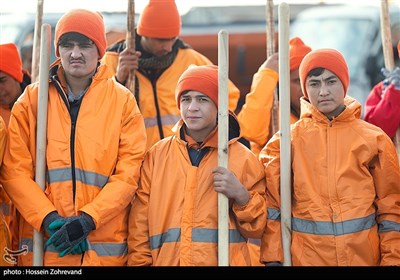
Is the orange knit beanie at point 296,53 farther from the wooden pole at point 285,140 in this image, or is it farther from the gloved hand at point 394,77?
the wooden pole at point 285,140

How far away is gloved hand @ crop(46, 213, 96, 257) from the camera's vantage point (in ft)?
16.1

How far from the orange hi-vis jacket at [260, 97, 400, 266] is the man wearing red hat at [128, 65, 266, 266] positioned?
0.65ft

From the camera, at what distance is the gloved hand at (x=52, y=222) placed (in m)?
4.95

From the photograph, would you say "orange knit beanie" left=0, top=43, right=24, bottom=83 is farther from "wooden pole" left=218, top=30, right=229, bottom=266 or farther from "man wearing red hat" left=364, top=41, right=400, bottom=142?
"man wearing red hat" left=364, top=41, right=400, bottom=142

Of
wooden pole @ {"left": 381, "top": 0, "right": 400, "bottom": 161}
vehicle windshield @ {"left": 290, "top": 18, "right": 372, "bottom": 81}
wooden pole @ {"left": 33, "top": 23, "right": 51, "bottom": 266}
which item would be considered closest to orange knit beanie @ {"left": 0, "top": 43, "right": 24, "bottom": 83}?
wooden pole @ {"left": 33, "top": 23, "right": 51, "bottom": 266}

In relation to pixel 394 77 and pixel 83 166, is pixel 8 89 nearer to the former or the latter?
pixel 83 166

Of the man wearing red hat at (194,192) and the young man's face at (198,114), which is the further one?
the young man's face at (198,114)

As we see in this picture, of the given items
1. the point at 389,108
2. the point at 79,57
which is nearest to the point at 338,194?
the point at 389,108

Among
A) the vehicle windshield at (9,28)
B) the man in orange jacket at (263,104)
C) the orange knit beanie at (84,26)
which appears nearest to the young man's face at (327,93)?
the man in orange jacket at (263,104)

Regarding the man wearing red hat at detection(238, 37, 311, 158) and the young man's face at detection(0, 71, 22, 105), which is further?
the man wearing red hat at detection(238, 37, 311, 158)

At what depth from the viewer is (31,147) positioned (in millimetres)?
5246
